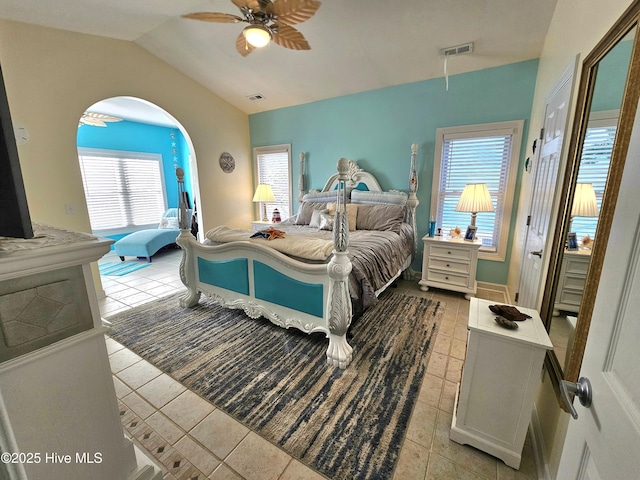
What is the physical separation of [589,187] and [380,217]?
2394 millimetres

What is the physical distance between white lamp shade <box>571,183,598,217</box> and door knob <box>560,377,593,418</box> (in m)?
0.82

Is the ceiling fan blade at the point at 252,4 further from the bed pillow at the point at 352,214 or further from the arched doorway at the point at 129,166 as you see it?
the arched doorway at the point at 129,166

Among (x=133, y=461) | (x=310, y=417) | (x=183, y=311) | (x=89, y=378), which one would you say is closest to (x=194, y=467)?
(x=133, y=461)

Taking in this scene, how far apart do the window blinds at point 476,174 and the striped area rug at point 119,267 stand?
4805 millimetres

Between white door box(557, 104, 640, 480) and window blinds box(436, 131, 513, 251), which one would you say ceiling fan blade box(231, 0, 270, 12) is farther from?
window blinds box(436, 131, 513, 251)

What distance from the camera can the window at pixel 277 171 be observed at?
4.86 meters

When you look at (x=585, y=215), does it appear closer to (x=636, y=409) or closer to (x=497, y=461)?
(x=636, y=409)

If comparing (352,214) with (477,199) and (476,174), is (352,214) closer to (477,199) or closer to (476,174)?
(477,199)

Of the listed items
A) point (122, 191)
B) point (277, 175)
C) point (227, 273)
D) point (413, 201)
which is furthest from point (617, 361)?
point (122, 191)

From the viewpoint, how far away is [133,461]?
3.51 feet

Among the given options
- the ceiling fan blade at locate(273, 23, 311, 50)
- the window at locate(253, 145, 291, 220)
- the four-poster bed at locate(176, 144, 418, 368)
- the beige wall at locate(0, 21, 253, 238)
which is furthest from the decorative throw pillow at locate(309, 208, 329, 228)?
the beige wall at locate(0, 21, 253, 238)

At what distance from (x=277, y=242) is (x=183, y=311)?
1.45 metres

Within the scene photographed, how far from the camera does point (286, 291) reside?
7.40 feet

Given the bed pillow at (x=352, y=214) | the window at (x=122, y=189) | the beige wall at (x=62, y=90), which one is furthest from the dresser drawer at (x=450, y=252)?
the window at (x=122, y=189)
